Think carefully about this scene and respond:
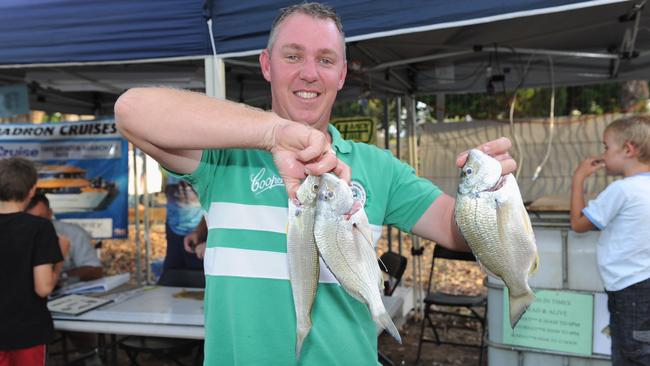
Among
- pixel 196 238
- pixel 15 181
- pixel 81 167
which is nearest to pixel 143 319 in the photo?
pixel 15 181

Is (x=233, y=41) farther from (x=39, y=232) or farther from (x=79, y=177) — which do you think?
(x=79, y=177)

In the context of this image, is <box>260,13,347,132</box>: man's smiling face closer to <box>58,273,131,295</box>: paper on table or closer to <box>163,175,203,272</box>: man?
<box>58,273,131,295</box>: paper on table

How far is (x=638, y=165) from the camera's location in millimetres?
3256

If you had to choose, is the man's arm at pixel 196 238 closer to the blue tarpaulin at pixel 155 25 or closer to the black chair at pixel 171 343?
the black chair at pixel 171 343

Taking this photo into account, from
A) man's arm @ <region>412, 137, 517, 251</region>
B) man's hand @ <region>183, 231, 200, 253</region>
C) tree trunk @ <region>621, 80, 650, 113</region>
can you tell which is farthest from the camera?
tree trunk @ <region>621, 80, 650, 113</region>

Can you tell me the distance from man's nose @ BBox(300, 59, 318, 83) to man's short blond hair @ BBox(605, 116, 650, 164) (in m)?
2.56

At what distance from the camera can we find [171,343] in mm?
4609

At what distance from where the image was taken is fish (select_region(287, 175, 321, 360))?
1229mm

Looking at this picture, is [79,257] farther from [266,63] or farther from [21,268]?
[266,63]

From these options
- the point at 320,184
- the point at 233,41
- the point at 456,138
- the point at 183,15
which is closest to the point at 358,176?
the point at 320,184

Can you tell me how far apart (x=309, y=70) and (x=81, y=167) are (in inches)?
227

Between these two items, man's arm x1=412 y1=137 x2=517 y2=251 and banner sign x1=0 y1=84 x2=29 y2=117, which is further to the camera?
banner sign x1=0 y1=84 x2=29 y2=117

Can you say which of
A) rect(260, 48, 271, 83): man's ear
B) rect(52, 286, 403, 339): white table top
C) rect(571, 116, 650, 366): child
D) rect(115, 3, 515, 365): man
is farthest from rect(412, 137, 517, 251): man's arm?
rect(571, 116, 650, 366): child

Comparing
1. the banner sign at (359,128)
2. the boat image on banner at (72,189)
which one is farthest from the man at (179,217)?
the banner sign at (359,128)
